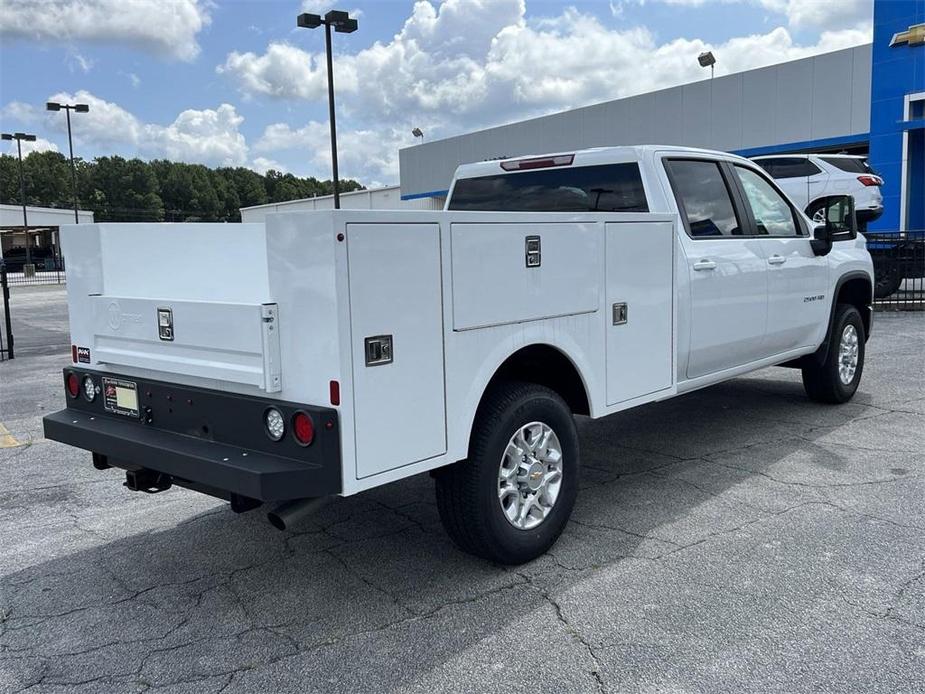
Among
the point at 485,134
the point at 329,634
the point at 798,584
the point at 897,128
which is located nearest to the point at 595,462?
the point at 798,584

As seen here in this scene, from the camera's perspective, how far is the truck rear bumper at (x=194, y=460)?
324 cm

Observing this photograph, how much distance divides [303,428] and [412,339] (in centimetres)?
58

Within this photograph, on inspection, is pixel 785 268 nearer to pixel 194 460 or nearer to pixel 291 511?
pixel 291 511

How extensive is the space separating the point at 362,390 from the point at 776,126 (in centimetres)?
2619

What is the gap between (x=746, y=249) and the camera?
231 inches

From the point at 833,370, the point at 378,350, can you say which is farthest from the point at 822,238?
the point at 378,350

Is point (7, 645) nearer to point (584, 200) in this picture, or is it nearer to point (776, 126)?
point (584, 200)

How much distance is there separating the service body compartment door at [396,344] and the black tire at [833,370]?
16.1ft

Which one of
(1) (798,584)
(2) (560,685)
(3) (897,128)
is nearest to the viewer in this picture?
(2) (560,685)

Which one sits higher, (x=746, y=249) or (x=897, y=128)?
(x=897, y=128)

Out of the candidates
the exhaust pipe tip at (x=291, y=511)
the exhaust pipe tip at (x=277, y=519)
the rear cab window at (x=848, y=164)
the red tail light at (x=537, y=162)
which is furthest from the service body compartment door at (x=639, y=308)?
the rear cab window at (x=848, y=164)

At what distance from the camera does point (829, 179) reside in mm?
16406

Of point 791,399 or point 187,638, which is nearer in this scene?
point 187,638

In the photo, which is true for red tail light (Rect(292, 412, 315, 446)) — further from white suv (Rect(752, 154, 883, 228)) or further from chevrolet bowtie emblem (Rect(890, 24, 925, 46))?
chevrolet bowtie emblem (Rect(890, 24, 925, 46))
